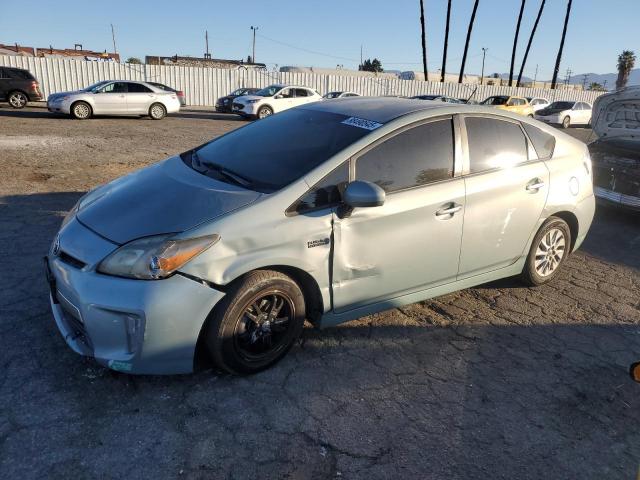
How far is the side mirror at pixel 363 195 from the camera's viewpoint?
2.80 m

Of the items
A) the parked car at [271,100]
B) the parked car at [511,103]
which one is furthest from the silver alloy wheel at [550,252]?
the parked car at [511,103]

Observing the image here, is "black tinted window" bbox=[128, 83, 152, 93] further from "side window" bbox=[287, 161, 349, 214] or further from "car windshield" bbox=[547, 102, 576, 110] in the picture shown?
"car windshield" bbox=[547, 102, 576, 110]

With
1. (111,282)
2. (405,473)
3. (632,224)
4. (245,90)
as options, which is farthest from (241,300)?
(245,90)

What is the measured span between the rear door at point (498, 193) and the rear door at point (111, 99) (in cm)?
1610

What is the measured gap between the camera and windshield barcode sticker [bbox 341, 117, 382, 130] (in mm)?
3211

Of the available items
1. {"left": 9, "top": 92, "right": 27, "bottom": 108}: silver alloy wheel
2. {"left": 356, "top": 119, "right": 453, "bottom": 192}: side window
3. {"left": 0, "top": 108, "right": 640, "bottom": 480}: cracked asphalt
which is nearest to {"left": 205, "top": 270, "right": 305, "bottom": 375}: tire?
{"left": 0, "top": 108, "right": 640, "bottom": 480}: cracked asphalt

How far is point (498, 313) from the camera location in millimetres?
3895

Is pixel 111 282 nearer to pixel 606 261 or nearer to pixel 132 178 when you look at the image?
pixel 132 178

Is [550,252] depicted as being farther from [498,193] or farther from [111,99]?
[111,99]

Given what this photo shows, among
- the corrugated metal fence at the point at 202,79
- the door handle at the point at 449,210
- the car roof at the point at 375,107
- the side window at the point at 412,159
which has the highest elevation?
the corrugated metal fence at the point at 202,79

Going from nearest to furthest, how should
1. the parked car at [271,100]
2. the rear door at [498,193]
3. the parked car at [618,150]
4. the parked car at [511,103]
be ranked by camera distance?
1. the rear door at [498,193]
2. the parked car at [618,150]
3. the parked car at [271,100]
4. the parked car at [511,103]

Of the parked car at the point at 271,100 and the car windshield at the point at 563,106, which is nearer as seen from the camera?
the parked car at the point at 271,100

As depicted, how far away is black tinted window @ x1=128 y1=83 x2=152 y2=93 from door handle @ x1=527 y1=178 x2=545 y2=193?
16.6 m

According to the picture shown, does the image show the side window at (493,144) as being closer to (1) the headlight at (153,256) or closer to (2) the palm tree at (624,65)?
(1) the headlight at (153,256)
